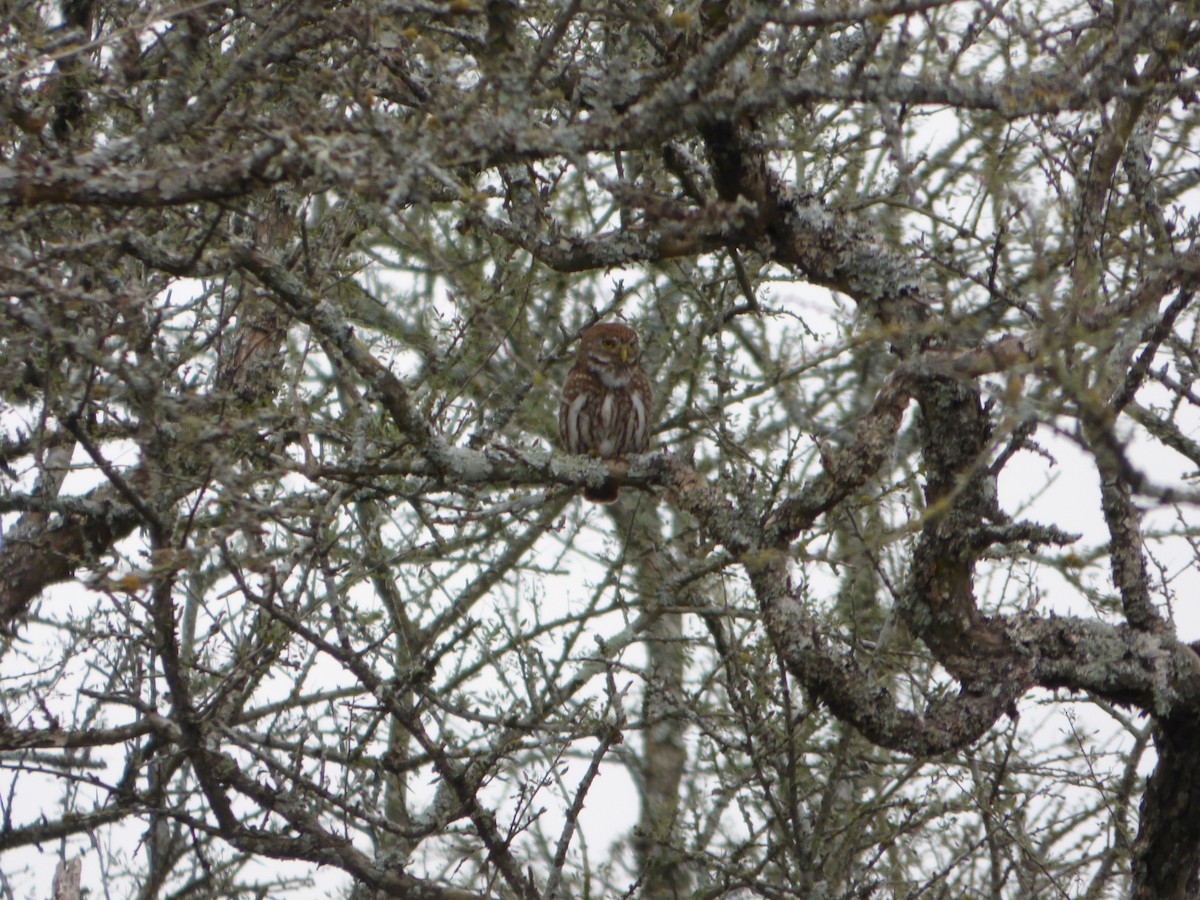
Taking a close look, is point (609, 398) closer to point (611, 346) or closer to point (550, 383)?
point (611, 346)

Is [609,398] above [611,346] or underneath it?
→ underneath

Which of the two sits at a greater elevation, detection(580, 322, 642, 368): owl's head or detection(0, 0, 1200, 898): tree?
detection(580, 322, 642, 368): owl's head

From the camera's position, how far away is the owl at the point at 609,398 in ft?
23.0

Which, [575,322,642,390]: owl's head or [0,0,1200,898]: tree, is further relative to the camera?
[575,322,642,390]: owl's head

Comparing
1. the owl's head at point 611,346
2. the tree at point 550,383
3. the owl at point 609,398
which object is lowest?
the tree at point 550,383

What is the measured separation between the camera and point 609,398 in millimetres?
6996

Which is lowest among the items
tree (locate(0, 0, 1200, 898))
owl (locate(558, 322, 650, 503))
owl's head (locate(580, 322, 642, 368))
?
tree (locate(0, 0, 1200, 898))

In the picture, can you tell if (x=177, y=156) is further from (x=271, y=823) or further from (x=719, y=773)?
(x=719, y=773)

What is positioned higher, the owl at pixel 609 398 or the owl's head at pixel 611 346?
the owl's head at pixel 611 346

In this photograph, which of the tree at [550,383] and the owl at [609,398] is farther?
the owl at [609,398]

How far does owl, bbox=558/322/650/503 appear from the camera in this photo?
701 cm

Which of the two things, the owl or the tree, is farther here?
the owl

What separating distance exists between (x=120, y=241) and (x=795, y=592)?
2018 mm

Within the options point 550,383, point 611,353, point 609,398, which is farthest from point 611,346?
point 550,383
